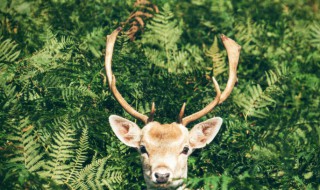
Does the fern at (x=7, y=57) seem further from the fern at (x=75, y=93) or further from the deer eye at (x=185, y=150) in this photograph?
the deer eye at (x=185, y=150)

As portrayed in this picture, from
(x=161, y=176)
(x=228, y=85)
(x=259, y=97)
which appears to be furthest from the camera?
(x=259, y=97)

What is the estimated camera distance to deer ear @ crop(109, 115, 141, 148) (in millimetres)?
7676

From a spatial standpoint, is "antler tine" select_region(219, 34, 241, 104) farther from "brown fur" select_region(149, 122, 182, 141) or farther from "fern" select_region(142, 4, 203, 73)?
"fern" select_region(142, 4, 203, 73)

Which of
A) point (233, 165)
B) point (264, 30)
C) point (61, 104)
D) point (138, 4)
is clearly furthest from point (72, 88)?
point (264, 30)

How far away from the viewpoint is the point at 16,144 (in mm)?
7383

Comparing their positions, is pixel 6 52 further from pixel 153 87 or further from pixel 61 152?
pixel 61 152

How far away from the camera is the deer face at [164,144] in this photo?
23.1ft

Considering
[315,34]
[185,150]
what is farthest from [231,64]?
[315,34]

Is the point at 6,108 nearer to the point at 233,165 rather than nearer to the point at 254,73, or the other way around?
the point at 233,165

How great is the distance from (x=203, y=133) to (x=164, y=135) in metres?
0.57

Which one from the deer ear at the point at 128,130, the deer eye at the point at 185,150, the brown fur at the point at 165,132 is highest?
the brown fur at the point at 165,132

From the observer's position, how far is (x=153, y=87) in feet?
29.7

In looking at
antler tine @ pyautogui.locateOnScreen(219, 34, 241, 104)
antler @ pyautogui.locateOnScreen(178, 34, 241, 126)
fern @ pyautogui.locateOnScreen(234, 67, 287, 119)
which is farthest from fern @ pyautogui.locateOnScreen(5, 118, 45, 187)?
fern @ pyautogui.locateOnScreen(234, 67, 287, 119)

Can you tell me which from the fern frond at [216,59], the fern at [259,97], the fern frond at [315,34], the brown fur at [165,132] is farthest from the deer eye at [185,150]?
the fern frond at [315,34]
